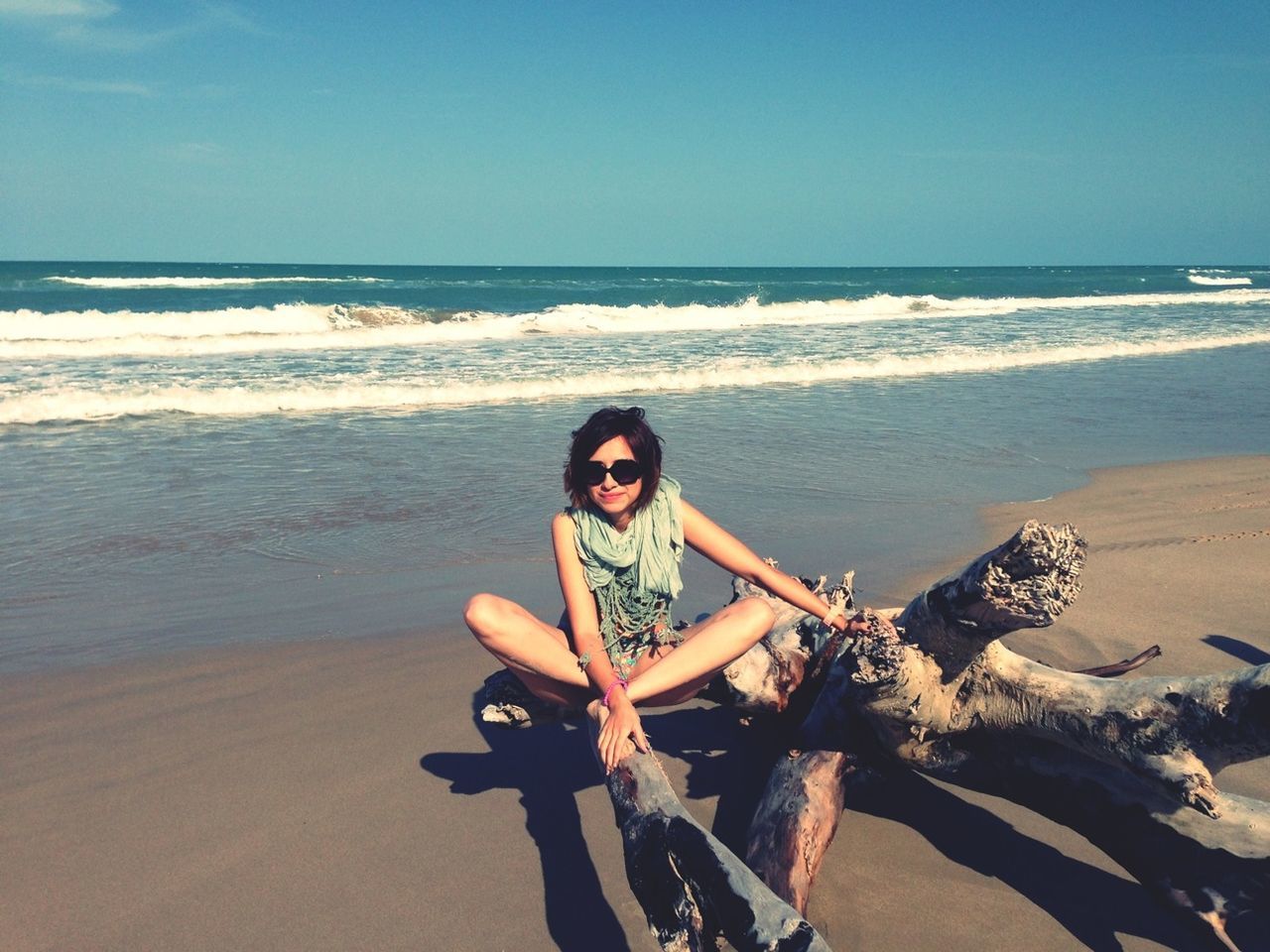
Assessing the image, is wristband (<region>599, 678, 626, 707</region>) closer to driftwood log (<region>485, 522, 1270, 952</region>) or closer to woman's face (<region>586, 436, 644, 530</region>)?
driftwood log (<region>485, 522, 1270, 952</region>)

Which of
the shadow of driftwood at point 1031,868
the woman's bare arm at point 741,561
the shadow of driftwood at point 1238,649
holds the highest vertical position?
the woman's bare arm at point 741,561

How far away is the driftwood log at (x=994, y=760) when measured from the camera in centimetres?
247

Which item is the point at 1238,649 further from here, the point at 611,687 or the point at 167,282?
the point at 167,282

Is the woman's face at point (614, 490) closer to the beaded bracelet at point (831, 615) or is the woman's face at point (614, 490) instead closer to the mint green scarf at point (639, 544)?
the mint green scarf at point (639, 544)

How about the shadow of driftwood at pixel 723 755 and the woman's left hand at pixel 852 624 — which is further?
the shadow of driftwood at pixel 723 755

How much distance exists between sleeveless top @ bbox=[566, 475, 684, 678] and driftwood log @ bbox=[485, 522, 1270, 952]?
0.47 meters

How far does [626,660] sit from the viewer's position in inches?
142

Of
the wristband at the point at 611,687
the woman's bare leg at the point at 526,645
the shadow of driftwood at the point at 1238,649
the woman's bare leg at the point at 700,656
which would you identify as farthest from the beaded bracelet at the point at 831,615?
the shadow of driftwood at the point at 1238,649

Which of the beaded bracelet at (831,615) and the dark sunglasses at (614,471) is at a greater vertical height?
the dark sunglasses at (614,471)

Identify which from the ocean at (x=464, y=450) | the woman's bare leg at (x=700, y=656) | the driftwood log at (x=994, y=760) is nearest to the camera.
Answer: the driftwood log at (x=994, y=760)

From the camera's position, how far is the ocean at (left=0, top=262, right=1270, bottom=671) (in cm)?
582

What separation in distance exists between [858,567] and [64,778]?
177 inches

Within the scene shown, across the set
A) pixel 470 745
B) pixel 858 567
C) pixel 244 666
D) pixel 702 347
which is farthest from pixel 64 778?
pixel 702 347

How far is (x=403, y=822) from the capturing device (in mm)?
3473
